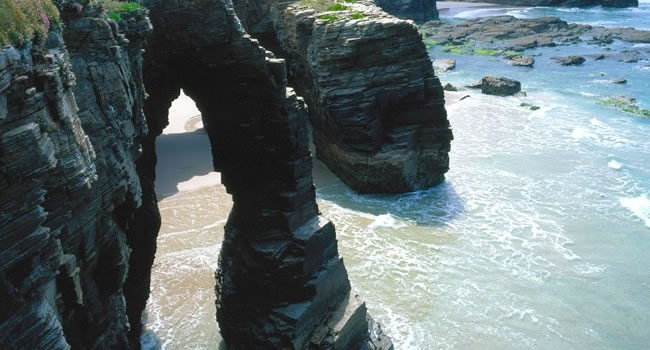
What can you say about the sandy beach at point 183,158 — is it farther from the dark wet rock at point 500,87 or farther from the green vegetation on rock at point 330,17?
the dark wet rock at point 500,87

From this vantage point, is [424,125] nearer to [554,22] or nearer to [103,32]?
[103,32]

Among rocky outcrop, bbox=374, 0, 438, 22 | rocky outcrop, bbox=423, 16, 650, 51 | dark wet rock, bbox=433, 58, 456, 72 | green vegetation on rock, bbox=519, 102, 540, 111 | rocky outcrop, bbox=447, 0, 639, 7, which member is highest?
rocky outcrop, bbox=374, 0, 438, 22

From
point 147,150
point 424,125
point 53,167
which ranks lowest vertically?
point 424,125

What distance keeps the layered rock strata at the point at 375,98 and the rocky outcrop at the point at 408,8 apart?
201 ft

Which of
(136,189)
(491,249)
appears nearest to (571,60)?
(491,249)

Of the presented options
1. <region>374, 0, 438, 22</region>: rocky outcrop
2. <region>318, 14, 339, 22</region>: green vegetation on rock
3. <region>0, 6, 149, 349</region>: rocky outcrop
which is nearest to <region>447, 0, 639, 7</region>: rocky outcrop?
<region>374, 0, 438, 22</region>: rocky outcrop

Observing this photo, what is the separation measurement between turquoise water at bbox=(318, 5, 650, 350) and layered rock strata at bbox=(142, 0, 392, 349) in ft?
15.2

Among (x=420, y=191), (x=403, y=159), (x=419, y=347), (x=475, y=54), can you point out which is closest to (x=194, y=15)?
(x=419, y=347)

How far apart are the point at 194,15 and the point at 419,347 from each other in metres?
13.0

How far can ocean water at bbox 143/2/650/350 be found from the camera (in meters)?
18.4

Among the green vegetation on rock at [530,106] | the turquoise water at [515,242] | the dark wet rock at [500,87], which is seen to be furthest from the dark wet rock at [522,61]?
the turquoise water at [515,242]

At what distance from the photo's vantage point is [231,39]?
13578 millimetres

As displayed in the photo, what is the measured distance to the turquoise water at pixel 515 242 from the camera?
61.3ft

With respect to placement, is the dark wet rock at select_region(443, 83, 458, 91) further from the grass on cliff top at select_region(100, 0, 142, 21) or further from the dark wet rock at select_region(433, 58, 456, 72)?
the grass on cliff top at select_region(100, 0, 142, 21)
